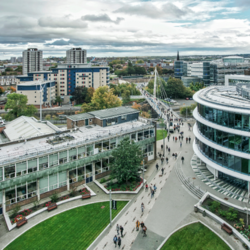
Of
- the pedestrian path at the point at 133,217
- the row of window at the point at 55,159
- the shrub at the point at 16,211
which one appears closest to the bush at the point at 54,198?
the row of window at the point at 55,159

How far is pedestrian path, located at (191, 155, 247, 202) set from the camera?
28.4 metres

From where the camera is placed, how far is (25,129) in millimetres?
41125

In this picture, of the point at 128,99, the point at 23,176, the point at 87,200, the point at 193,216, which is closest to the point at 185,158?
the point at 193,216

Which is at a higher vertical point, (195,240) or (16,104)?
(16,104)

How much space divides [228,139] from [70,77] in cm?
9368

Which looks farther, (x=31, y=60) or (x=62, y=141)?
(x=31, y=60)

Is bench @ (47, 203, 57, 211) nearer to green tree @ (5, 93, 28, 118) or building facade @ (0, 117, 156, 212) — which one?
building facade @ (0, 117, 156, 212)

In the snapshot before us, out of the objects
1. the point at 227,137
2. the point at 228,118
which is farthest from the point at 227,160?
the point at 228,118

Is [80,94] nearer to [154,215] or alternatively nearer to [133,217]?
[133,217]

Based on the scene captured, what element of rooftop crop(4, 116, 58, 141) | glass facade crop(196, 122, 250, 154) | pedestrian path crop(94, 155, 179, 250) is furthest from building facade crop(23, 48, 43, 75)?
glass facade crop(196, 122, 250, 154)

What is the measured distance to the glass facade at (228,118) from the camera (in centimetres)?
2734

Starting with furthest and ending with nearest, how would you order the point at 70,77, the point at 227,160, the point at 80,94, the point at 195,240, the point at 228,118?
the point at 70,77, the point at 80,94, the point at 227,160, the point at 228,118, the point at 195,240

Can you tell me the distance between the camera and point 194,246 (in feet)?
69.4

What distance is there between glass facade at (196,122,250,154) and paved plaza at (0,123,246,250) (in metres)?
5.72
